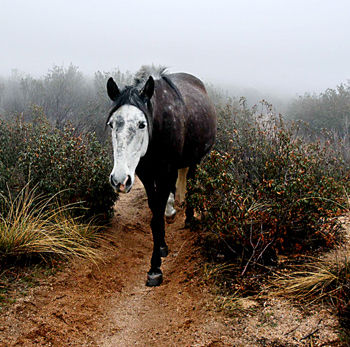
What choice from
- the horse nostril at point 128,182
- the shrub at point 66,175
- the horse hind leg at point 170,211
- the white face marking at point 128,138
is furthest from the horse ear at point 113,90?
the horse hind leg at point 170,211

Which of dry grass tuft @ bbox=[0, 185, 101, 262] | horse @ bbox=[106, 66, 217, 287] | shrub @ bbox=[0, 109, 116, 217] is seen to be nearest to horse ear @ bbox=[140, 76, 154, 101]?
horse @ bbox=[106, 66, 217, 287]

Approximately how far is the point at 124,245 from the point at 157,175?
1.24 meters

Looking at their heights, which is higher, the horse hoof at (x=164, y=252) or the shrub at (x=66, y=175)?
the shrub at (x=66, y=175)

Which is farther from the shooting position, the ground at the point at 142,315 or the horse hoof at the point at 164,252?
the horse hoof at the point at 164,252

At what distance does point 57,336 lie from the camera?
2.63 meters

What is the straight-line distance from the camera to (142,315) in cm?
299

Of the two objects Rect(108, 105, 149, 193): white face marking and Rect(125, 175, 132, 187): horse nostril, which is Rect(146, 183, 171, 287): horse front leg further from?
Rect(125, 175, 132, 187): horse nostril

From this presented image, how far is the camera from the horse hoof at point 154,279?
11.2ft

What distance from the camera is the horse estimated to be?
2855mm

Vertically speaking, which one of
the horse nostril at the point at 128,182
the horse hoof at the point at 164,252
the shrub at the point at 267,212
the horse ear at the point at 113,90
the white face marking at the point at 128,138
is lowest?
the horse hoof at the point at 164,252

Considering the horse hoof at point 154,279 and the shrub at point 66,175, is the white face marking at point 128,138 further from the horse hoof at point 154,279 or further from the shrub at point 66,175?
the shrub at point 66,175

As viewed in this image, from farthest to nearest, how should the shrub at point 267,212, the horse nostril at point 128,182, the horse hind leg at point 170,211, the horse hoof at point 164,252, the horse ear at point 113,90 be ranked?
the horse hind leg at point 170,211 < the horse hoof at point 164,252 < the shrub at point 267,212 < the horse ear at point 113,90 < the horse nostril at point 128,182

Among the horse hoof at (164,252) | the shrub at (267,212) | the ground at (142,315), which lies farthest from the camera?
the horse hoof at (164,252)

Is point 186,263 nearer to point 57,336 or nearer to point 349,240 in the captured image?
point 57,336
